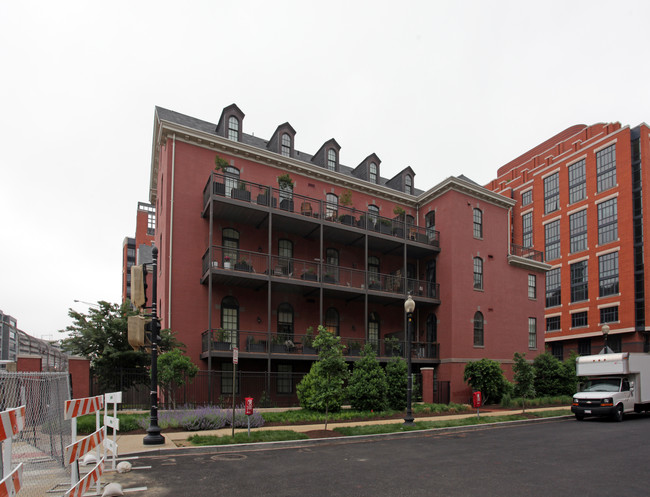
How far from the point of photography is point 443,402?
1085 inches

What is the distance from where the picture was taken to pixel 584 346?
54938 millimetres

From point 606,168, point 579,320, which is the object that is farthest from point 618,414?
point 606,168

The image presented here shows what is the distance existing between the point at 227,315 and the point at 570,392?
20865 mm

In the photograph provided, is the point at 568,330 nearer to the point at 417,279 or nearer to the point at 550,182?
the point at 550,182

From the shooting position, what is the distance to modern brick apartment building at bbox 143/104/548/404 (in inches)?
952

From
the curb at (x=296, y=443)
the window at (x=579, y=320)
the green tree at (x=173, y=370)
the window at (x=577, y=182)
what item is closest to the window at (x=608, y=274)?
the window at (x=579, y=320)

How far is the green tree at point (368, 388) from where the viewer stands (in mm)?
21016

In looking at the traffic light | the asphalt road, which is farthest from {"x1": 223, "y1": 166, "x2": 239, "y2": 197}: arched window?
the asphalt road

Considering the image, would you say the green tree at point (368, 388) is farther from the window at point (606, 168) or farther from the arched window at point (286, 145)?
the window at point (606, 168)

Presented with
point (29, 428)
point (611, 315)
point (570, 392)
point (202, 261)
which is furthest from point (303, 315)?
point (611, 315)

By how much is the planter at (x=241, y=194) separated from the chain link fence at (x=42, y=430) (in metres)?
15.9

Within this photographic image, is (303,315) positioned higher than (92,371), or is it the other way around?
(303,315)

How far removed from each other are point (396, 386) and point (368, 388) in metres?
2.28

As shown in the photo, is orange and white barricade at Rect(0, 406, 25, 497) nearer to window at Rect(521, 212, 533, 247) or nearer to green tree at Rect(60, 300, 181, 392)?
green tree at Rect(60, 300, 181, 392)
